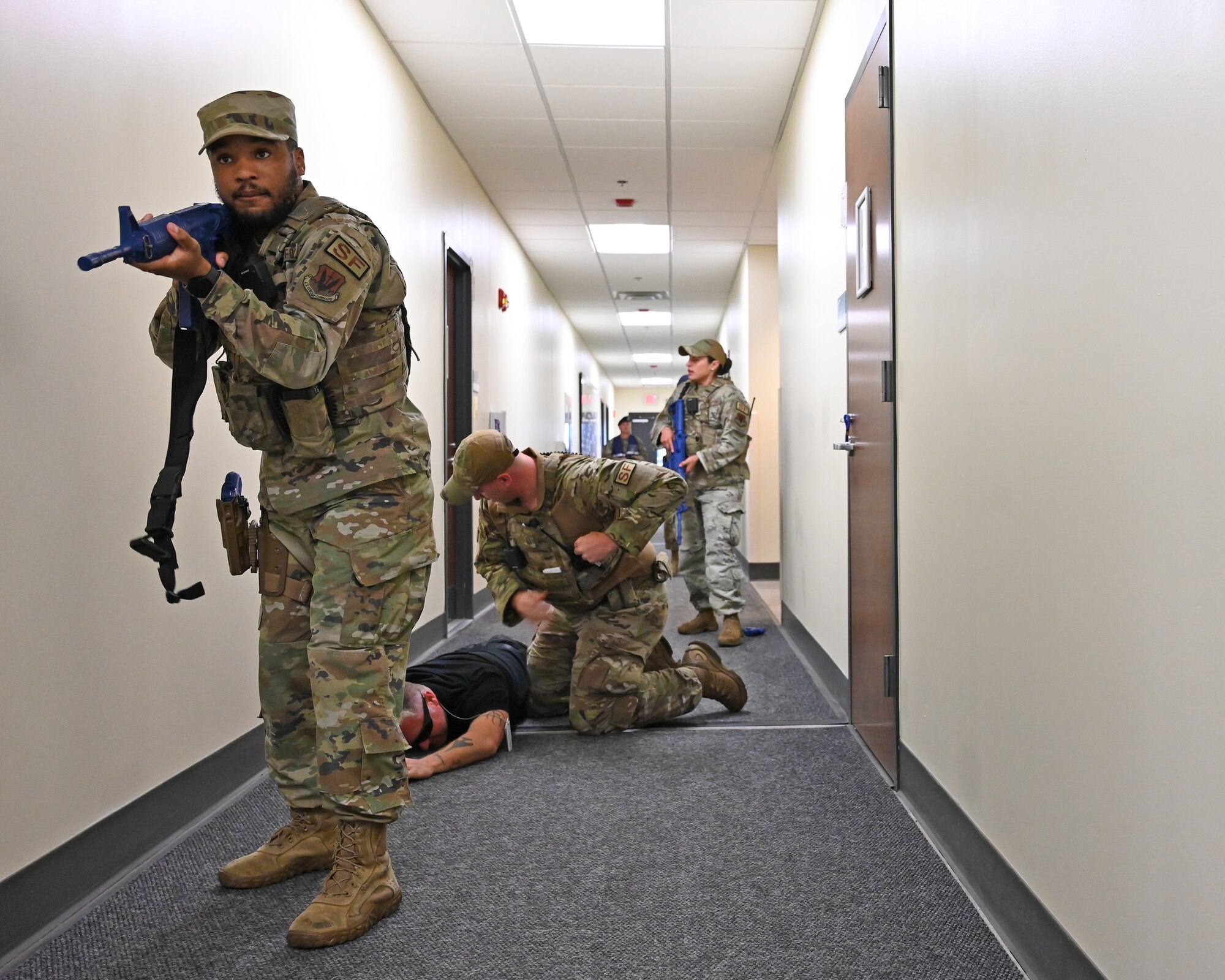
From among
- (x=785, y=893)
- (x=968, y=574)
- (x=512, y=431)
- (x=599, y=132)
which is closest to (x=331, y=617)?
(x=785, y=893)

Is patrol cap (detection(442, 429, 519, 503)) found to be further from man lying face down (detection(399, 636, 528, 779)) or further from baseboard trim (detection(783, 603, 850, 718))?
baseboard trim (detection(783, 603, 850, 718))

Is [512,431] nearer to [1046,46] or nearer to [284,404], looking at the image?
[284,404]

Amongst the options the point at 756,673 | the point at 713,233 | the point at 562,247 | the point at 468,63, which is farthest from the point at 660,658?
the point at 562,247

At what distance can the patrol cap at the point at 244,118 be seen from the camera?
1499mm

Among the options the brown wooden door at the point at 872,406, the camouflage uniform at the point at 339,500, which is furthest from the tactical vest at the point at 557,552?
the camouflage uniform at the point at 339,500

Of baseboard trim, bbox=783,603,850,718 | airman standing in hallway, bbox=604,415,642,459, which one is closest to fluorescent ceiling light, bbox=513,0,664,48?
baseboard trim, bbox=783,603,850,718

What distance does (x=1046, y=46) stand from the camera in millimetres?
1321

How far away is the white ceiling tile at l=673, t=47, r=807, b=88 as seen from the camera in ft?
12.7

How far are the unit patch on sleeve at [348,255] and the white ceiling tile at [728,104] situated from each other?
10.4ft

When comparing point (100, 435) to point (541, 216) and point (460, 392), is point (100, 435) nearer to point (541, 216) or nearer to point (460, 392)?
point (460, 392)

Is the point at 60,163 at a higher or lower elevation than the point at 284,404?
higher

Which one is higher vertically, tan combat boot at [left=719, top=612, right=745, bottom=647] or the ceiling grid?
the ceiling grid

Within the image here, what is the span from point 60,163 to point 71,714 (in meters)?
1.04

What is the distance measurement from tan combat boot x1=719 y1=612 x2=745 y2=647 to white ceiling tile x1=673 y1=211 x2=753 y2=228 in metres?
3.15
